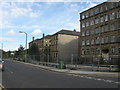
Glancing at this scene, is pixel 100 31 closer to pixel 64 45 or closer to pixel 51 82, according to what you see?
pixel 64 45

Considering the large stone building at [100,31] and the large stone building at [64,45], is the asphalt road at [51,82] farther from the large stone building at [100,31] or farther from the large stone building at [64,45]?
the large stone building at [64,45]

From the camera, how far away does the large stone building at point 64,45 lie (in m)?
79.1

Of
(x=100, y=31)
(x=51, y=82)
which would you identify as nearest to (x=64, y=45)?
(x=100, y=31)

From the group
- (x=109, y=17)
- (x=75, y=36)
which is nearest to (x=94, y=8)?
(x=109, y=17)

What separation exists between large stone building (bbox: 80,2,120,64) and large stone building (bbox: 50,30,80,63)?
34.3 feet

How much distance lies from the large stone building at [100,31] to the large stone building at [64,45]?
10.4 metres

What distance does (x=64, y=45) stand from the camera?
264ft

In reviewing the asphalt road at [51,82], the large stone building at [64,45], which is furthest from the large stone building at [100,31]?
the asphalt road at [51,82]

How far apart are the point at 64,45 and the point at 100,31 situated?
2180 cm

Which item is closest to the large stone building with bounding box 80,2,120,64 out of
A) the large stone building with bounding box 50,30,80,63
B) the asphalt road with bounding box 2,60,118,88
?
the large stone building with bounding box 50,30,80,63

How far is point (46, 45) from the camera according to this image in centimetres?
9738

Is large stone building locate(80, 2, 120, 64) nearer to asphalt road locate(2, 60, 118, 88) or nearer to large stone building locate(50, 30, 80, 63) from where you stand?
large stone building locate(50, 30, 80, 63)

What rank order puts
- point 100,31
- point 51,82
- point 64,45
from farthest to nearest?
point 64,45 < point 100,31 < point 51,82

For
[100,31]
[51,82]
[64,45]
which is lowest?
[51,82]
